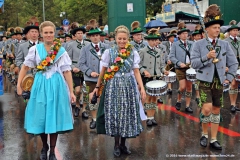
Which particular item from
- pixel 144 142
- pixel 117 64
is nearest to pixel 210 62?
pixel 117 64

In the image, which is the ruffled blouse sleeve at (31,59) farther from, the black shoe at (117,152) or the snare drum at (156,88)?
the snare drum at (156,88)

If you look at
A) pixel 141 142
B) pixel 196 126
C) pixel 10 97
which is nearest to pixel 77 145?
pixel 141 142

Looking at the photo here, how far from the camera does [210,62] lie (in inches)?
228

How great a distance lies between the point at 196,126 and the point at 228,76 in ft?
6.06

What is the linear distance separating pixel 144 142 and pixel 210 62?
6.18 ft

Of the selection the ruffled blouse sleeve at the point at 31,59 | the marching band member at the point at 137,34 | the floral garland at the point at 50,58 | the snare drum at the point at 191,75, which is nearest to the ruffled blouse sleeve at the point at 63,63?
the floral garland at the point at 50,58

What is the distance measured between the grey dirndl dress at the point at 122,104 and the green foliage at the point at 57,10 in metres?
34.3

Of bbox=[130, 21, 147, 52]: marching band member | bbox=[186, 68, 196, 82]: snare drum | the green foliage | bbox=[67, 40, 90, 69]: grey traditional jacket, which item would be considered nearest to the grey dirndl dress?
bbox=[130, 21, 147, 52]: marching band member

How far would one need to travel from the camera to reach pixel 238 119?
8.05m

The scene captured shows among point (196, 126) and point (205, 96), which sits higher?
point (205, 96)

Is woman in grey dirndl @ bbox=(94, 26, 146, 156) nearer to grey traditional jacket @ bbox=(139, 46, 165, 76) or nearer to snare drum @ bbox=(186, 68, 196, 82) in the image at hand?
grey traditional jacket @ bbox=(139, 46, 165, 76)

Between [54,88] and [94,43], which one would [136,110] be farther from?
[94,43]

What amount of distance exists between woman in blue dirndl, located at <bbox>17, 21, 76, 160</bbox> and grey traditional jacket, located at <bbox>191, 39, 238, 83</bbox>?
7.16 ft

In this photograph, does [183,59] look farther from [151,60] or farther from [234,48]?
[151,60]
